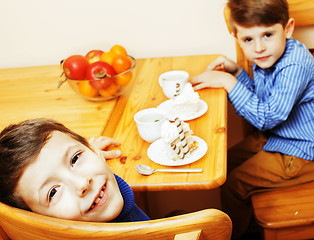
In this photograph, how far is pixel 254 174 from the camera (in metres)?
1.48

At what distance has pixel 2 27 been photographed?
184 cm

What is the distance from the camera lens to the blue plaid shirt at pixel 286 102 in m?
1.33

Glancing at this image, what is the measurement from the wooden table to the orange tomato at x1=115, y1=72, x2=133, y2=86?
6 centimetres

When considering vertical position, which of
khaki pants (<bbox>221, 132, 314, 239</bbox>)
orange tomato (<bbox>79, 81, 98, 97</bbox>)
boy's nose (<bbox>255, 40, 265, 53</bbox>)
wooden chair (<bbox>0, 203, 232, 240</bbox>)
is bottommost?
khaki pants (<bbox>221, 132, 314, 239</bbox>)

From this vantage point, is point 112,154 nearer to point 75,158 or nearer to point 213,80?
point 75,158

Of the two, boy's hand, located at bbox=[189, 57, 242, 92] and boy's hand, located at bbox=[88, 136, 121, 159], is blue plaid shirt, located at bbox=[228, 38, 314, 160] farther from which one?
boy's hand, located at bbox=[88, 136, 121, 159]

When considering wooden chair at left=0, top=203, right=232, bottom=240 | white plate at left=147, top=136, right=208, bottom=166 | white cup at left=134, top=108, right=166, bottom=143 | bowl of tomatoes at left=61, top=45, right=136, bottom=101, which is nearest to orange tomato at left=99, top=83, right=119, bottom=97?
bowl of tomatoes at left=61, top=45, right=136, bottom=101

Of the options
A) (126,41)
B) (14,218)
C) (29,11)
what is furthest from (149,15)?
(14,218)

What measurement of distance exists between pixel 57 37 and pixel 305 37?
1.09m

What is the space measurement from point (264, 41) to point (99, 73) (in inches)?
22.9

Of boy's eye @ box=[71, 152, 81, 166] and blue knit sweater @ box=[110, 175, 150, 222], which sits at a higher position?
boy's eye @ box=[71, 152, 81, 166]

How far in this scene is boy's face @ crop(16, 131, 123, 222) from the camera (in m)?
0.78

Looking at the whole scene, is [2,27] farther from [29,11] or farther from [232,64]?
[232,64]

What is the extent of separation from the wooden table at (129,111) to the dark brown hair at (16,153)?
0.28 meters
